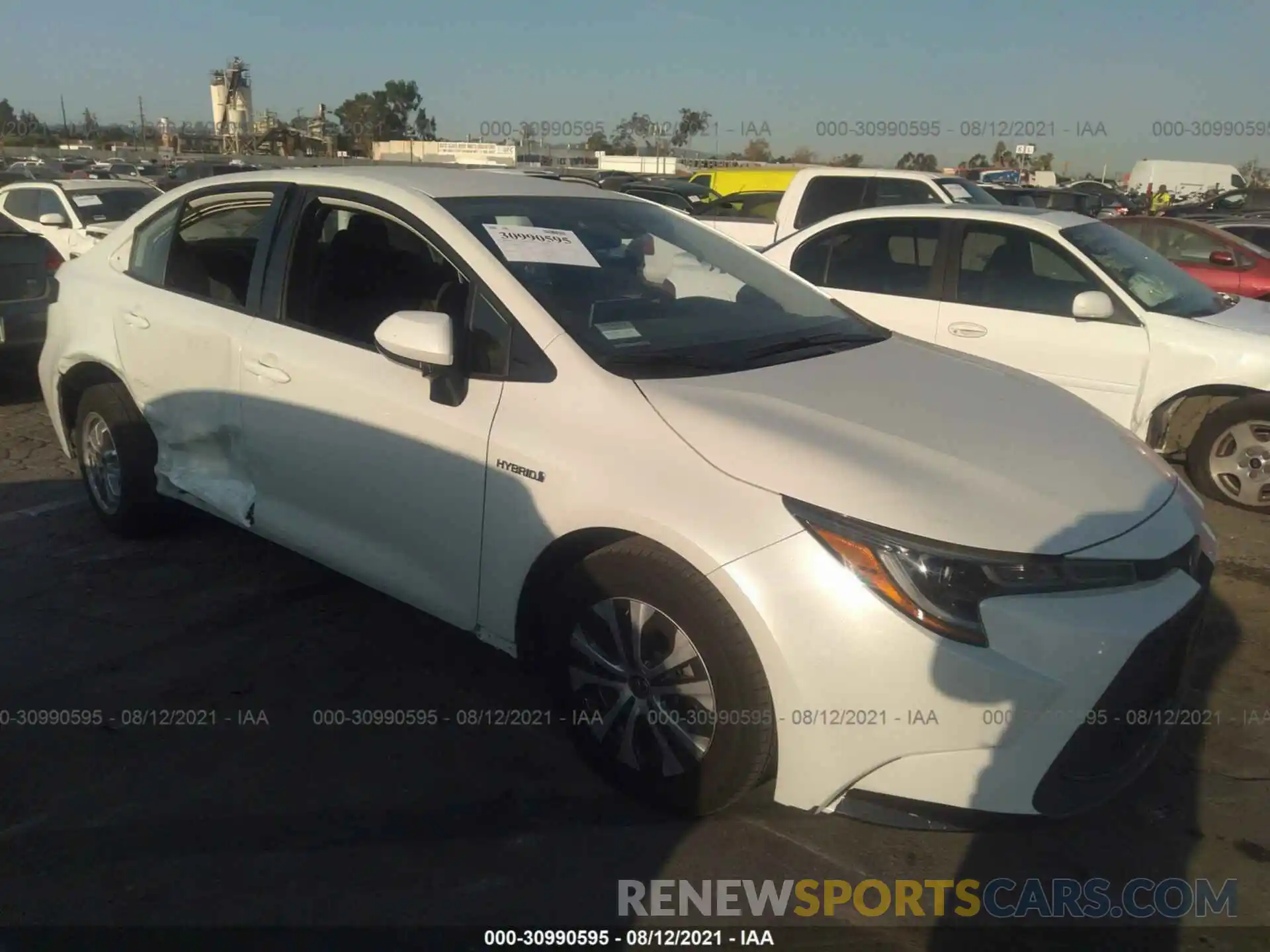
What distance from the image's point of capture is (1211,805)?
3051 millimetres

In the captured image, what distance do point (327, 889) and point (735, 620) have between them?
1.26 metres

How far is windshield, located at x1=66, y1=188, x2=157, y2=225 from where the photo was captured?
1208cm

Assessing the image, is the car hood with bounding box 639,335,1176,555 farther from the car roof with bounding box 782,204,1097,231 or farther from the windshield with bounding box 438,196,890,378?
the car roof with bounding box 782,204,1097,231

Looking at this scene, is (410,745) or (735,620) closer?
(735,620)

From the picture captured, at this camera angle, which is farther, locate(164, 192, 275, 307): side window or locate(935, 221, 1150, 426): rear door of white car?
locate(935, 221, 1150, 426): rear door of white car

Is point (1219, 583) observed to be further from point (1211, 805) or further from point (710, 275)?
point (710, 275)

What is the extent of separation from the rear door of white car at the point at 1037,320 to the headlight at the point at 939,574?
3.89 m

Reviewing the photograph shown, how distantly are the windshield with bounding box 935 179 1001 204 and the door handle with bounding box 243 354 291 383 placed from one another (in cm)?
931

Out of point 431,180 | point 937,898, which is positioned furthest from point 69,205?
point 937,898

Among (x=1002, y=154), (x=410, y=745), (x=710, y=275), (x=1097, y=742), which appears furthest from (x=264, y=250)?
(x=1002, y=154)

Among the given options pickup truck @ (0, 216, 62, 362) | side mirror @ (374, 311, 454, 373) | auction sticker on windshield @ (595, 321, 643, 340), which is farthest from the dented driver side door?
pickup truck @ (0, 216, 62, 362)

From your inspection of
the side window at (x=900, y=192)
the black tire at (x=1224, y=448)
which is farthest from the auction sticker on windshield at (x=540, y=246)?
the side window at (x=900, y=192)

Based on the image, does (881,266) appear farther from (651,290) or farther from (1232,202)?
(1232,202)

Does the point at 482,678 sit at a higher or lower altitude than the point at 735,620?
lower
